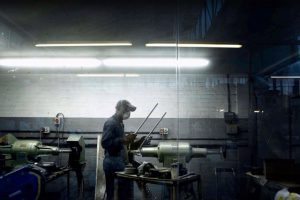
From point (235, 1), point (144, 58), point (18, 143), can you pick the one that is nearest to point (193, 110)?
point (144, 58)

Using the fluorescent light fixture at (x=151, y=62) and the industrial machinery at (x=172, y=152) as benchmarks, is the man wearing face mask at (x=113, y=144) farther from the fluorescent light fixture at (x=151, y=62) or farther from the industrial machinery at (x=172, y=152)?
the fluorescent light fixture at (x=151, y=62)

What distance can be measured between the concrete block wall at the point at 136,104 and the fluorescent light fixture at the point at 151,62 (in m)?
0.17

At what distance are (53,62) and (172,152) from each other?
7.74ft

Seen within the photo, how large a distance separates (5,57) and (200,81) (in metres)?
3.01

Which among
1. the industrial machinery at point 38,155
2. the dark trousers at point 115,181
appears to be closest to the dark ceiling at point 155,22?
the industrial machinery at point 38,155

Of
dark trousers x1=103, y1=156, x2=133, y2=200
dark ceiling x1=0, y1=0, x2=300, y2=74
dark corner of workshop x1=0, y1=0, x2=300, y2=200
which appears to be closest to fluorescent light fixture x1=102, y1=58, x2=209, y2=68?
dark corner of workshop x1=0, y1=0, x2=300, y2=200

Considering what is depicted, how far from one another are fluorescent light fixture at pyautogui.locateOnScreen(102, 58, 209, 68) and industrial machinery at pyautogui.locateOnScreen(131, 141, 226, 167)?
119 centimetres

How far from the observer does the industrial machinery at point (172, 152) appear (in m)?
3.97

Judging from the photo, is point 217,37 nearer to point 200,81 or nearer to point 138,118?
point 200,81

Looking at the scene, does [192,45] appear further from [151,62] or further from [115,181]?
[115,181]

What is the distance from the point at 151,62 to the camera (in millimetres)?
4617

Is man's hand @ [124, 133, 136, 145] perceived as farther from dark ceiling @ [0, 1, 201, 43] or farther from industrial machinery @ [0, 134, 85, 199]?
dark ceiling @ [0, 1, 201, 43]

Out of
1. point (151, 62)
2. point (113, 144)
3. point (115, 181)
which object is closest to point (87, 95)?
point (151, 62)

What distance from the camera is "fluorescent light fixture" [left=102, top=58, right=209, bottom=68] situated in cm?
441
